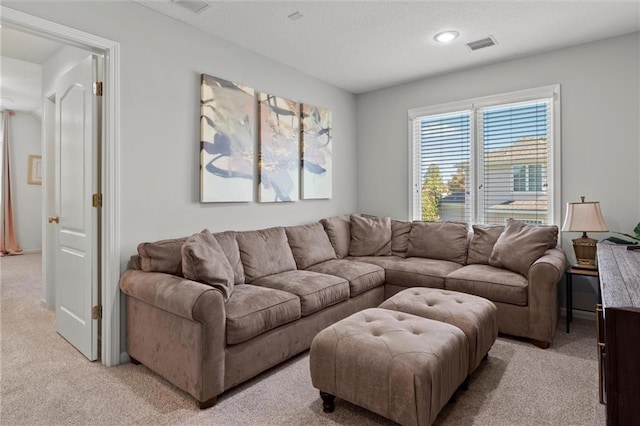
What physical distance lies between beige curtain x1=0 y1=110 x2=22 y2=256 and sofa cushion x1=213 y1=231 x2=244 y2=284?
6438mm

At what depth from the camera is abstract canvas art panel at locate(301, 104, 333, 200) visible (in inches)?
159

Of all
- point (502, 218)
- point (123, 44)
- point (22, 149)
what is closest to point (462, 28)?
point (502, 218)

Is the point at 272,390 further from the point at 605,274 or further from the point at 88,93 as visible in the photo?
the point at 88,93

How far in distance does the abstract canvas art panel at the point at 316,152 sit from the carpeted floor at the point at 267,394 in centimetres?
202

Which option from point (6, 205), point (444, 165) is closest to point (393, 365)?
point (444, 165)

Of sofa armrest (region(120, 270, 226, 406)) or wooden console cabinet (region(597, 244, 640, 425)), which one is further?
sofa armrest (region(120, 270, 226, 406))

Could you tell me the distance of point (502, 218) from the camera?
12.6 ft

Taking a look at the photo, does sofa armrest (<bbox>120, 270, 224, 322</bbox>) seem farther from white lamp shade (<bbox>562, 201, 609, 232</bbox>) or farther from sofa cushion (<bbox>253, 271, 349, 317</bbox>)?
white lamp shade (<bbox>562, 201, 609, 232</bbox>)

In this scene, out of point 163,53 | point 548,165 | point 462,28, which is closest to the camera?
point 163,53

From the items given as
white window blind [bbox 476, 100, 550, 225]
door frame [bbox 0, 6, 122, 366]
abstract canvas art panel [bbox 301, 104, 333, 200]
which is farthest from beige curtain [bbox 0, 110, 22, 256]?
white window blind [bbox 476, 100, 550, 225]

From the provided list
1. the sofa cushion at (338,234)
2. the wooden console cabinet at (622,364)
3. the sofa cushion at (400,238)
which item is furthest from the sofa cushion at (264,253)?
the wooden console cabinet at (622,364)

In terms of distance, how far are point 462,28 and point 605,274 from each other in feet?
7.16

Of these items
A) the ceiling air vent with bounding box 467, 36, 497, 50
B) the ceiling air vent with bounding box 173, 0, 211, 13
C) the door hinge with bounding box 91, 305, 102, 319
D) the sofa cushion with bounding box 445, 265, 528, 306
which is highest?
the ceiling air vent with bounding box 467, 36, 497, 50

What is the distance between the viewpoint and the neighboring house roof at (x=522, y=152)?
11.8 ft
